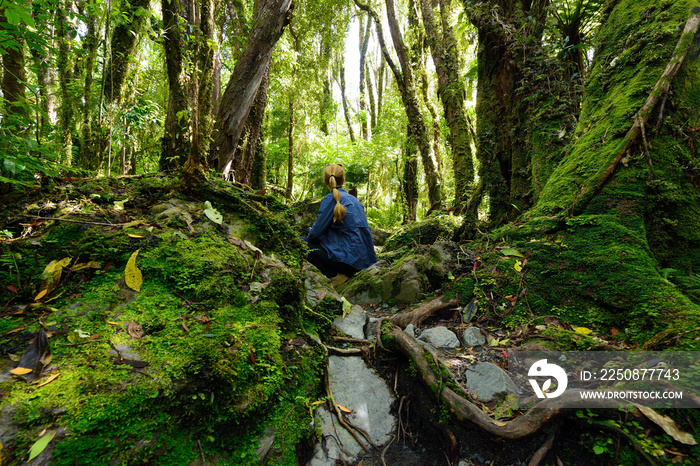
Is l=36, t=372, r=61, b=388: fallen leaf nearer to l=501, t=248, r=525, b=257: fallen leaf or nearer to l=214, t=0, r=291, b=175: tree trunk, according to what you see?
l=214, t=0, r=291, b=175: tree trunk

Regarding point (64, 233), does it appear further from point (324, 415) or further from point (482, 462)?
point (482, 462)

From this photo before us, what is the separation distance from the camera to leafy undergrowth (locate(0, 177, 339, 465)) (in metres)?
A: 1.26

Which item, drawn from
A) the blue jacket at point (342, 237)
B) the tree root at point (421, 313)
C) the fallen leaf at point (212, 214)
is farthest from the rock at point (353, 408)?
the blue jacket at point (342, 237)

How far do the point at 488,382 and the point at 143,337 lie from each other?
2.26 meters

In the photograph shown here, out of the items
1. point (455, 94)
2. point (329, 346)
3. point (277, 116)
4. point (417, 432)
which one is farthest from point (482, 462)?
point (277, 116)

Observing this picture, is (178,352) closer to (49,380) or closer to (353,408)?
(49,380)

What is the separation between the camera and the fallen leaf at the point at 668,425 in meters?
1.40

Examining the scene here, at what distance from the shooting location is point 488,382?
86.4 inches

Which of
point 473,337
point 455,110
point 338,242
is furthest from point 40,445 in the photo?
point 455,110

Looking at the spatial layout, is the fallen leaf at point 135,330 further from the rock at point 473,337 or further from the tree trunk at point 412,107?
the tree trunk at point 412,107

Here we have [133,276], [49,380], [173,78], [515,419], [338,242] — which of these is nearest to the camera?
[49,380]

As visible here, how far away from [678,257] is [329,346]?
3.18 m

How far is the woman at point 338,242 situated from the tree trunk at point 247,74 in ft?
5.91

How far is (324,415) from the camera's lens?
2.08m
